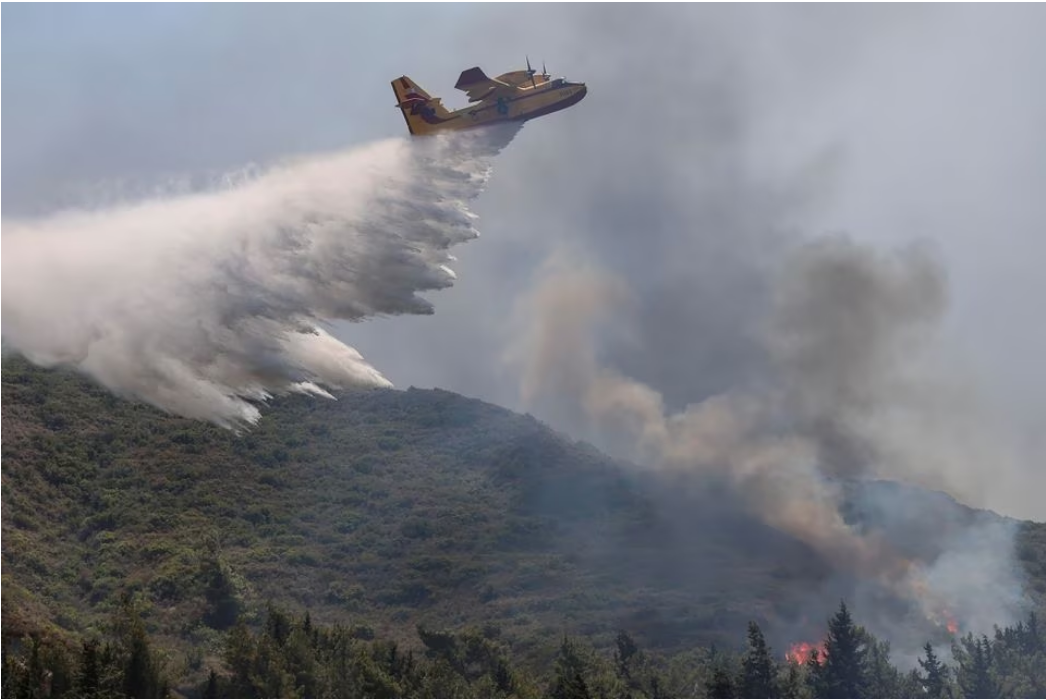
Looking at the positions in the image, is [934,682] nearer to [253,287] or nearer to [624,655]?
[624,655]

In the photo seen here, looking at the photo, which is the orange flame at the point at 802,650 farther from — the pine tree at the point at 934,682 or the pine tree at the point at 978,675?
the pine tree at the point at 934,682

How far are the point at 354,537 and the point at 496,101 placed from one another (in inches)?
2402

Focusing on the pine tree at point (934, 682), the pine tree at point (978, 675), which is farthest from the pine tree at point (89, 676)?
the pine tree at point (978, 675)

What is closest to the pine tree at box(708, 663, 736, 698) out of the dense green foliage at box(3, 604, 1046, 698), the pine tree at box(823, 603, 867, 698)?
the dense green foliage at box(3, 604, 1046, 698)

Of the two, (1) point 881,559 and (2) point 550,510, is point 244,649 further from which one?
(2) point 550,510

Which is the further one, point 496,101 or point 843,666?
point 843,666

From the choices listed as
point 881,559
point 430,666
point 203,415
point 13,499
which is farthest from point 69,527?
point 881,559

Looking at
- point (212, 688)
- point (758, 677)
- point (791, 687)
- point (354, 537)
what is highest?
point (354, 537)

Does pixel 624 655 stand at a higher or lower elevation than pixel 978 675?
higher

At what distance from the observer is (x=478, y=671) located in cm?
7069

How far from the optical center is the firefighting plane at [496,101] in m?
64.4

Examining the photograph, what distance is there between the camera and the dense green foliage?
52.2 metres

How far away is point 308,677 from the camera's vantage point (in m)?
56.2

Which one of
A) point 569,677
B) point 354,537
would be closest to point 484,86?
point 569,677
